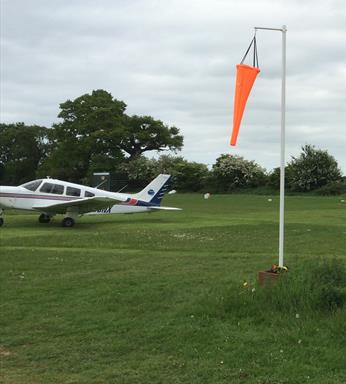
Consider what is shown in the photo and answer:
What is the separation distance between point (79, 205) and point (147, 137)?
54.6 meters

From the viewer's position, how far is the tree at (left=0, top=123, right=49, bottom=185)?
103 meters

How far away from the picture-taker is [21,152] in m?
104

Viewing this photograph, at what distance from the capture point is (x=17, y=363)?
474 centimetres

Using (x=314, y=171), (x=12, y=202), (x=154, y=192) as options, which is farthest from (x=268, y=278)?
(x=314, y=171)

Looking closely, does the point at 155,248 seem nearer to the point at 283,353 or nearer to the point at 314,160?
the point at 283,353

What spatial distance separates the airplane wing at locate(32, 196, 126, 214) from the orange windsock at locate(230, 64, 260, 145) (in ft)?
46.8

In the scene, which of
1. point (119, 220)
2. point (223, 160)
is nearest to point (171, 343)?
point (119, 220)

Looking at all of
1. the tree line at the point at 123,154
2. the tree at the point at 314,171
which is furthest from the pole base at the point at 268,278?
the tree line at the point at 123,154

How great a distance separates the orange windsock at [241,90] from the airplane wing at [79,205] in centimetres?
1426

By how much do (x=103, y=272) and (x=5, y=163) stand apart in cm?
10064

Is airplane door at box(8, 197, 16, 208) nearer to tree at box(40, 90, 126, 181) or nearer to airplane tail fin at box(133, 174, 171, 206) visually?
airplane tail fin at box(133, 174, 171, 206)

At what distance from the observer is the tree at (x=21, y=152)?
103 meters

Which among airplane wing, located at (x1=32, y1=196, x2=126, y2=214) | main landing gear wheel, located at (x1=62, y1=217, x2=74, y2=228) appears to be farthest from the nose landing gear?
main landing gear wheel, located at (x1=62, y1=217, x2=74, y2=228)

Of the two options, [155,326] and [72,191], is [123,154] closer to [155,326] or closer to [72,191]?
[72,191]
